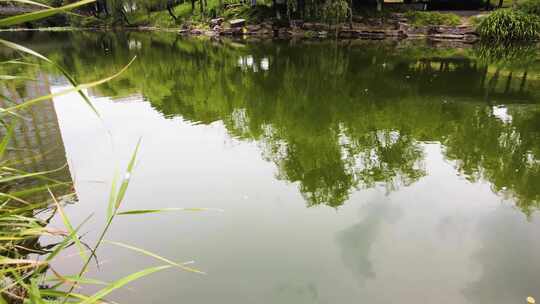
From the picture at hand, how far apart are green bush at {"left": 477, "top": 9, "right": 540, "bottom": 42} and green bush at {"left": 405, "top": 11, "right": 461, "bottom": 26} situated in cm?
360

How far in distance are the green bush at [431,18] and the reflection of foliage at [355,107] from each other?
9291 mm

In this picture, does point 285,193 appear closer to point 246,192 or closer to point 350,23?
point 246,192

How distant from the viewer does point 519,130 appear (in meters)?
10.1

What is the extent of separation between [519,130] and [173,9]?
5540 centimetres

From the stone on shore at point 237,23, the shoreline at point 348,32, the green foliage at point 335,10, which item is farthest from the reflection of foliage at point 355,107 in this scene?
the stone on shore at point 237,23

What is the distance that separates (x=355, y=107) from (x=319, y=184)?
20.0ft

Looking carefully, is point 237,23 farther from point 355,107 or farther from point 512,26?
point 355,107

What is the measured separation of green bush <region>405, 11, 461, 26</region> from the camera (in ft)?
102

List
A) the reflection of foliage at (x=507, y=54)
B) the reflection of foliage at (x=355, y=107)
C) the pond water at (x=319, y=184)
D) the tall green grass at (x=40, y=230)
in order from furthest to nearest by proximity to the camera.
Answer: the reflection of foliage at (x=507, y=54)
the reflection of foliage at (x=355, y=107)
the pond water at (x=319, y=184)
the tall green grass at (x=40, y=230)

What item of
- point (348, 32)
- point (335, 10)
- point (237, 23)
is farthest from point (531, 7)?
point (237, 23)

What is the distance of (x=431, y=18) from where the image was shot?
1259 inches

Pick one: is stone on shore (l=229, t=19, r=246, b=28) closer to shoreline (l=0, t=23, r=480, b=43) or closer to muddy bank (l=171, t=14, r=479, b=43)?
muddy bank (l=171, t=14, r=479, b=43)

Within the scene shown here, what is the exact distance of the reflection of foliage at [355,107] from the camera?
25.9ft

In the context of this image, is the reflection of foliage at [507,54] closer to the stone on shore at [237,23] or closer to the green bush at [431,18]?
the green bush at [431,18]
